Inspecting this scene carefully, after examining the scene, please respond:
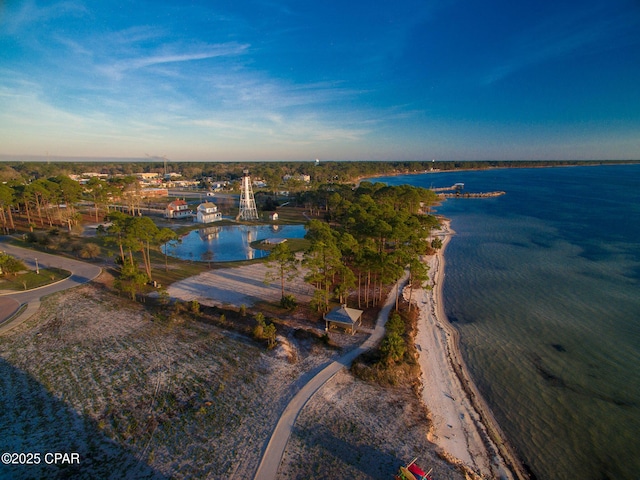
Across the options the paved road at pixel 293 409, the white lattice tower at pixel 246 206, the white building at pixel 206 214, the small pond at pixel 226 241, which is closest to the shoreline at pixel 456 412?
the paved road at pixel 293 409

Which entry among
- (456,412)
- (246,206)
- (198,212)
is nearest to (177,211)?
(198,212)

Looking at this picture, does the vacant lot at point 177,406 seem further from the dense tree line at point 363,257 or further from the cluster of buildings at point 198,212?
the cluster of buildings at point 198,212

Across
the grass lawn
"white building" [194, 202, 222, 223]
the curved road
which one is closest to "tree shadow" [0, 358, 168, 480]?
the curved road

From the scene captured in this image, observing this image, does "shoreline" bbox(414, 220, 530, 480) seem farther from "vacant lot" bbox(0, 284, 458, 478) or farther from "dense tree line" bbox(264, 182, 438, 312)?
"dense tree line" bbox(264, 182, 438, 312)

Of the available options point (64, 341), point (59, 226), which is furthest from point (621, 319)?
point (59, 226)

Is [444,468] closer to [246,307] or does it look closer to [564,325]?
[246,307]

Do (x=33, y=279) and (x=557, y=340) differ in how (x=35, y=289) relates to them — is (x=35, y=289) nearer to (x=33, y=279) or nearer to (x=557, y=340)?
(x=33, y=279)
